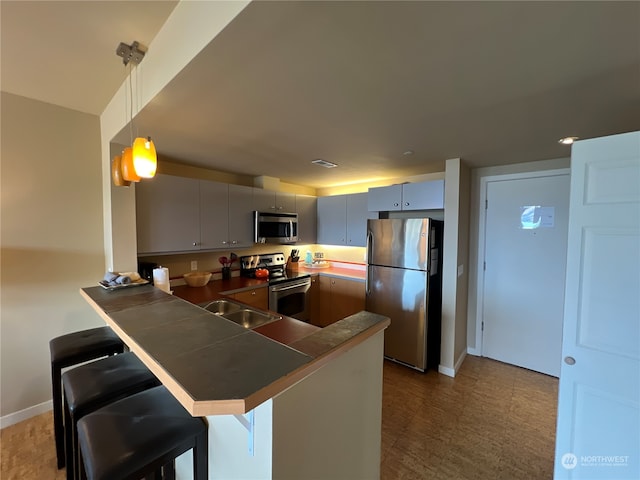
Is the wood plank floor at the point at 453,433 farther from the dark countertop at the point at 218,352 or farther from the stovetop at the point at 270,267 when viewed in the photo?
the stovetop at the point at 270,267

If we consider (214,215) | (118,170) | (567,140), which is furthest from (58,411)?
(567,140)

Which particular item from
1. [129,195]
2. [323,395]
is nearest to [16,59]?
[129,195]

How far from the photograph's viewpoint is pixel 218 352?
0.97 meters

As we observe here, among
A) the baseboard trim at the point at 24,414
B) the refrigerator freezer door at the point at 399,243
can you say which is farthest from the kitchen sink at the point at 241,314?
the refrigerator freezer door at the point at 399,243

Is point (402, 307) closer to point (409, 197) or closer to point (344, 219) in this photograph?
point (409, 197)

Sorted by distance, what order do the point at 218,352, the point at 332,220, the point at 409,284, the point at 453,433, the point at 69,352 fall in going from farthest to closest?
the point at 332,220 < the point at 409,284 < the point at 453,433 < the point at 69,352 < the point at 218,352

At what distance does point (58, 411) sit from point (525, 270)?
422 cm

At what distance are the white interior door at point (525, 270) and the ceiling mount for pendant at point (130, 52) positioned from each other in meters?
3.42

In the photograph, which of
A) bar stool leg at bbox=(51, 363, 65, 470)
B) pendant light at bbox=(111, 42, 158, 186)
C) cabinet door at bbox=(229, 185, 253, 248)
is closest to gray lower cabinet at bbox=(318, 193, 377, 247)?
cabinet door at bbox=(229, 185, 253, 248)

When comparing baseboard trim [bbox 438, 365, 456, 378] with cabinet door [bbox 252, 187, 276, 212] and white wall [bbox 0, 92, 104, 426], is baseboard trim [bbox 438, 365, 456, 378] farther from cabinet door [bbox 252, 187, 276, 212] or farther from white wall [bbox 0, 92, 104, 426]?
white wall [bbox 0, 92, 104, 426]

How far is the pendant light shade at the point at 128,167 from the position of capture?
149 centimetres

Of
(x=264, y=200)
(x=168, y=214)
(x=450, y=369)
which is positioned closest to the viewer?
(x=168, y=214)

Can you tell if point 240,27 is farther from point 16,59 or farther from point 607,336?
point 607,336

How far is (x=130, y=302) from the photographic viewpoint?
64.0 inches
